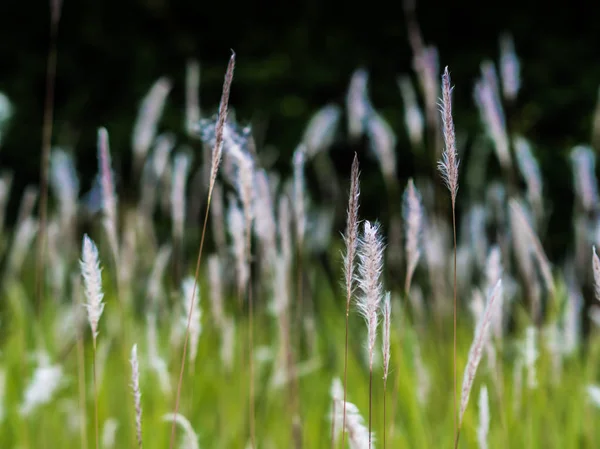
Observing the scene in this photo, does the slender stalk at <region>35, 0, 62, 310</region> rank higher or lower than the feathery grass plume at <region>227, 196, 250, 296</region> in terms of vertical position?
higher

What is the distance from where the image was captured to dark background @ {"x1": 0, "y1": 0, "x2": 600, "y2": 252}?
385 centimetres

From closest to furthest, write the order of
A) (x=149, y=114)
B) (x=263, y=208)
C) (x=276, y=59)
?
(x=263, y=208) → (x=149, y=114) → (x=276, y=59)

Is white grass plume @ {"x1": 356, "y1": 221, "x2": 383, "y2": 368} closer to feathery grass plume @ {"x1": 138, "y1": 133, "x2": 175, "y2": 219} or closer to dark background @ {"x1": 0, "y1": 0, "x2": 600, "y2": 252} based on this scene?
feathery grass plume @ {"x1": 138, "y1": 133, "x2": 175, "y2": 219}

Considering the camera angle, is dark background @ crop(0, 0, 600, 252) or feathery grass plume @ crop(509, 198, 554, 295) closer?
feathery grass plume @ crop(509, 198, 554, 295)

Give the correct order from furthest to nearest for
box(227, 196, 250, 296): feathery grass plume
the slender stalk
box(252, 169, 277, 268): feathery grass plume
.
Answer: the slender stalk
box(252, 169, 277, 268): feathery grass plume
box(227, 196, 250, 296): feathery grass plume

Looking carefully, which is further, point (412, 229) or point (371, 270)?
point (412, 229)

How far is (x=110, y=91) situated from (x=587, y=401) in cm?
358

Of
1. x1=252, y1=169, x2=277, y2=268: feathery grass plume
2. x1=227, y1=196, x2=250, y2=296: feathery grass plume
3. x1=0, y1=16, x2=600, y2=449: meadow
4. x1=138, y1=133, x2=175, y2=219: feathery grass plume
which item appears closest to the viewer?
x1=0, y1=16, x2=600, y2=449: meadow

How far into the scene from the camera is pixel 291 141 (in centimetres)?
377

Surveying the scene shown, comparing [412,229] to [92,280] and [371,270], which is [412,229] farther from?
[92,280]

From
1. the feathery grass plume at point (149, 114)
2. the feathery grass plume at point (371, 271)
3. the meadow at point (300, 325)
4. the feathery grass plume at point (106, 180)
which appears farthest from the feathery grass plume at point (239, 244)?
the feathery grass plume at point (149, 114)

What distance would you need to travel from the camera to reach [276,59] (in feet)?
12.9

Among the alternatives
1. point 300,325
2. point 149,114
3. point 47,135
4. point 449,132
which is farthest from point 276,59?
point 449,132

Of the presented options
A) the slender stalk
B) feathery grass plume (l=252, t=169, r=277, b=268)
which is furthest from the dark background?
feathery grass plume (l=252, t=169, r=277, b=268)
